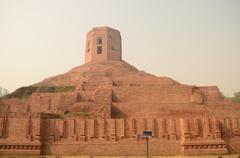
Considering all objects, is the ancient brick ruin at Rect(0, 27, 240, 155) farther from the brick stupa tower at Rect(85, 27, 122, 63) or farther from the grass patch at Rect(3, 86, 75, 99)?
the brick stupa tower at Rect(85, 27, 122, 63)

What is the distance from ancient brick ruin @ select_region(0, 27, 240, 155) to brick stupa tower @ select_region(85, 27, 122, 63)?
9779 mm

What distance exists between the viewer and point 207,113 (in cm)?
2564

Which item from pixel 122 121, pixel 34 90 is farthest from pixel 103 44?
pixel 122 121

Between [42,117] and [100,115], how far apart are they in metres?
4.25

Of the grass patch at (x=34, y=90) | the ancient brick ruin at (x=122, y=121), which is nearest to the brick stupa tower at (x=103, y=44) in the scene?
the grass patch at (x=34, y=90)

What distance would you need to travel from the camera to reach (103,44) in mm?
40969

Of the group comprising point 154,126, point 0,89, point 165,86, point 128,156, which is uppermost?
point 0,89

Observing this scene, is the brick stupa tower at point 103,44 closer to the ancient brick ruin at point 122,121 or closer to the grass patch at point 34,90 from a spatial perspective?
the grass patch at point 34,90

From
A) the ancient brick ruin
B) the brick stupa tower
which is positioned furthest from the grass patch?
the brick stupa tower

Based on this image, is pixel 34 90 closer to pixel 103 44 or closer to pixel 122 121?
pixel 103 44

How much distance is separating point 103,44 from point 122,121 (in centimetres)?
2176

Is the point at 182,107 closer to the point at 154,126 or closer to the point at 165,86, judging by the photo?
the point at 165,86

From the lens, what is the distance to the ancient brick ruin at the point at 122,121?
65.3 ft

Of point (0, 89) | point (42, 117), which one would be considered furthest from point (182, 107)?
point (0, 89)
